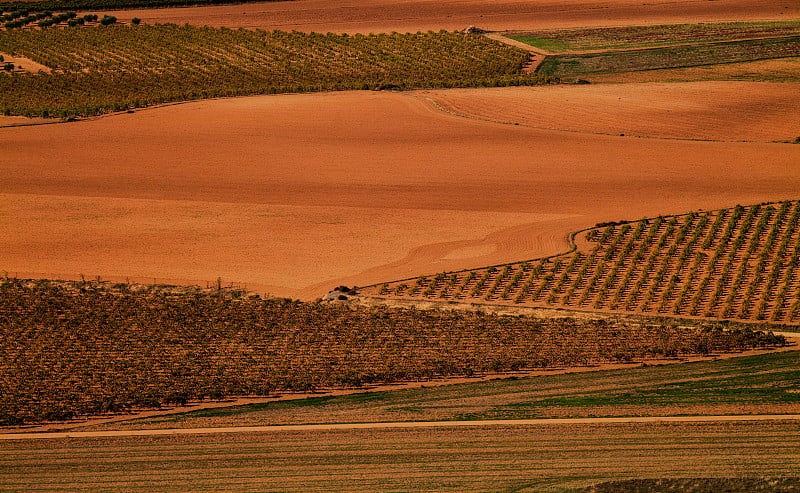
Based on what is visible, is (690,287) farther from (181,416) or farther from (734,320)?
(181,416)

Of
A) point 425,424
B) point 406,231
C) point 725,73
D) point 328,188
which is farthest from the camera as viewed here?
point 725,73

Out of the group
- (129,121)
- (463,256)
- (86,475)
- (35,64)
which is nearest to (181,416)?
(86,475)

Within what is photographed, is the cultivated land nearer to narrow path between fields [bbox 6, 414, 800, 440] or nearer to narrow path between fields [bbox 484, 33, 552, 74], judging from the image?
narrow path between fields [bbox 6, 414, 800, 440]

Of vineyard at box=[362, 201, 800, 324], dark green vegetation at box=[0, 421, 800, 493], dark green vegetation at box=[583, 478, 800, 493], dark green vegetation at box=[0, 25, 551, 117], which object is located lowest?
dark green vegetation at box=[0, 421, 800, 493]

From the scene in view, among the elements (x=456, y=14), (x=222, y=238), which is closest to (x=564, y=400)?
(x=222, y=238)

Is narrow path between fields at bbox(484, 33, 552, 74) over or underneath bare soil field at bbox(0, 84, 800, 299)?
over

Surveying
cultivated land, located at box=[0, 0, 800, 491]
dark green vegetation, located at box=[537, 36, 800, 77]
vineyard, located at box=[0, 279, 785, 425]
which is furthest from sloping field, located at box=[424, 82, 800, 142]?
vineyard, located at box=[0, 279, 785, 425]

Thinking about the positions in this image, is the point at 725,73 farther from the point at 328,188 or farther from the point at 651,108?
the point at 328,188
